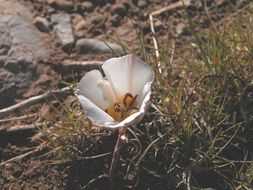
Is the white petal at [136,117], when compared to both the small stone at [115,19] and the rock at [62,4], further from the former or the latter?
the rock at [62,4]

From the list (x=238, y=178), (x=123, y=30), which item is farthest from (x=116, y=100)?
(x=123, y=30)

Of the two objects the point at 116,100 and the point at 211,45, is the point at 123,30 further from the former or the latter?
the point at 116,100

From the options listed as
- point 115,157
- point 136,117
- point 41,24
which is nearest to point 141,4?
point 41,24

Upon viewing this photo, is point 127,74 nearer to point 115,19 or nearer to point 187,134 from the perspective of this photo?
point 187,134

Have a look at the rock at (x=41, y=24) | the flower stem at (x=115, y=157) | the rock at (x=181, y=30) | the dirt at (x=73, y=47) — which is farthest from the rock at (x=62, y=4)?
the flower stem at (x=115, y=157)

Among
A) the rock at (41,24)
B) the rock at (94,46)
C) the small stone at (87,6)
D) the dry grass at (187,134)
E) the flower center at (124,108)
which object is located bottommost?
the dry grass at (187,134)

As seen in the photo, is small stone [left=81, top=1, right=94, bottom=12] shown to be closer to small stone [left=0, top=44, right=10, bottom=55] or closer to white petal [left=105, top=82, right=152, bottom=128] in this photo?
small stone [left=0, top=44, right=10, bottom=55]

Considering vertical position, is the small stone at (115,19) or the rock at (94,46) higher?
the small stone at (115,19)
